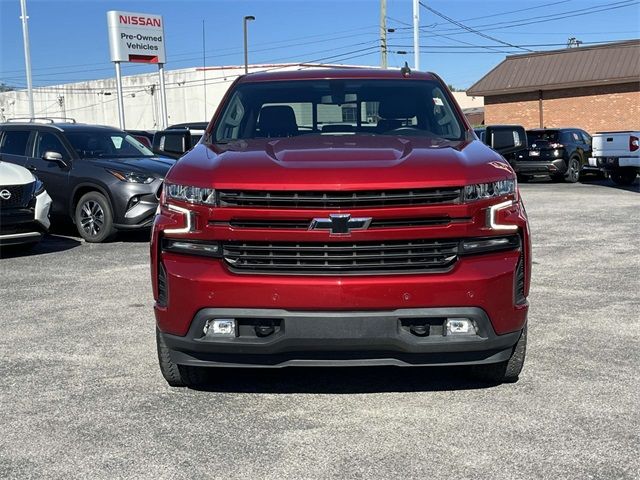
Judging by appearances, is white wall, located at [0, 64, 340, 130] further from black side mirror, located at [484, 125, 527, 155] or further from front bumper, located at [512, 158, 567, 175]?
black side mirror, located at [484, 125, 527, 155]

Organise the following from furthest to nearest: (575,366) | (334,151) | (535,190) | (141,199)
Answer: (535,190) < (141,199) < (575,366) < (334,151)

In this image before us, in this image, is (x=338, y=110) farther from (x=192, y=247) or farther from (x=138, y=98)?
(x=138, y=98)

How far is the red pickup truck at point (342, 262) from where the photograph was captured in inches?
146

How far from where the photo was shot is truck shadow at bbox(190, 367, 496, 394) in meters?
4.45

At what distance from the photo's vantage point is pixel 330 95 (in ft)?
17.9

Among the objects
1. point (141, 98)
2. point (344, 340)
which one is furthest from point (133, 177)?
point (141, 98)

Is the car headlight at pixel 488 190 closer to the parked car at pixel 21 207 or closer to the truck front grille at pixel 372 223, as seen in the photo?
the truck front grille at pixel 372 223

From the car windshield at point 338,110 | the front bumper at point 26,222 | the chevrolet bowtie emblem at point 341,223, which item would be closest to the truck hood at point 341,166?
the chevrolet bowtie emblem at point 341,223

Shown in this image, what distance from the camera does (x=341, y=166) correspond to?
12.7 feet

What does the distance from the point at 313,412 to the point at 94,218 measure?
758 centimetres

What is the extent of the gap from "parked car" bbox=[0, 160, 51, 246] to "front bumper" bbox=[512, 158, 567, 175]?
47.6 feet

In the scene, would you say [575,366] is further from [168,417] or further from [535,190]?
[535,190]

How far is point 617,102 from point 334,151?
34.4m

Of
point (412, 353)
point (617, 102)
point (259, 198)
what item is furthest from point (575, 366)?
point (617, 102)
